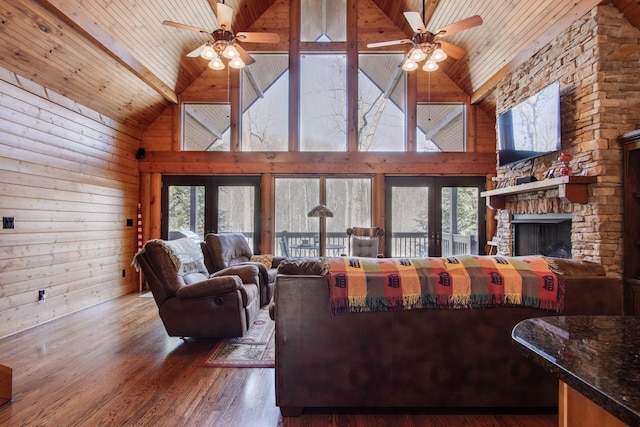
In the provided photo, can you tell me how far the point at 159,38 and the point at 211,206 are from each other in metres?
2.88

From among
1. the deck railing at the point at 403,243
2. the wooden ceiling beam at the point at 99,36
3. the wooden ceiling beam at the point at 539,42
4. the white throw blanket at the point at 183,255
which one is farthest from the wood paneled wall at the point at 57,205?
the wooden ceiling beam at the point at 539,42

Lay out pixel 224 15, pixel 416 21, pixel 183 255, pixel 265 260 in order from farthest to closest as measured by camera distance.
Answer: pixel 265 260
pixel 416 21
pixel 224 15
pixel 183 255

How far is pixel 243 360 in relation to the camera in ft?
9.24

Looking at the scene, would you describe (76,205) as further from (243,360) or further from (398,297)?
(398,297)

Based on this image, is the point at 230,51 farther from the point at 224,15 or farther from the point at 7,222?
the point at 7,222

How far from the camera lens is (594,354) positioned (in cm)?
78

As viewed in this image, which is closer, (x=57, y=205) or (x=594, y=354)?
(x=594, y=354)

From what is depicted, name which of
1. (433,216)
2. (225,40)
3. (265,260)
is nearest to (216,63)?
(225,40)

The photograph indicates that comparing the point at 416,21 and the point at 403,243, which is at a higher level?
the point at 416,21

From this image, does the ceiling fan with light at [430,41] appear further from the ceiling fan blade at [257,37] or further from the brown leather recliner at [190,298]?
the brown leather recliner at [190,298]

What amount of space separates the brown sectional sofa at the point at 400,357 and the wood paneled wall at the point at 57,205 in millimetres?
3580

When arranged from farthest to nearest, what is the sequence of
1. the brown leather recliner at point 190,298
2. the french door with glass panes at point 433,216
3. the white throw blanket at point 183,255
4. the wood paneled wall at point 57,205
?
the french door with glass panes at point 433,216, the wood paneled wall at point 57,205, the white throw blanket at point 183,255, the brown leather recliner at point 190,298

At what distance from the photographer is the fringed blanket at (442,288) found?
1.96 m

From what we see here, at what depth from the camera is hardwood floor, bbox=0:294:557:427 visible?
2004 millimetres
